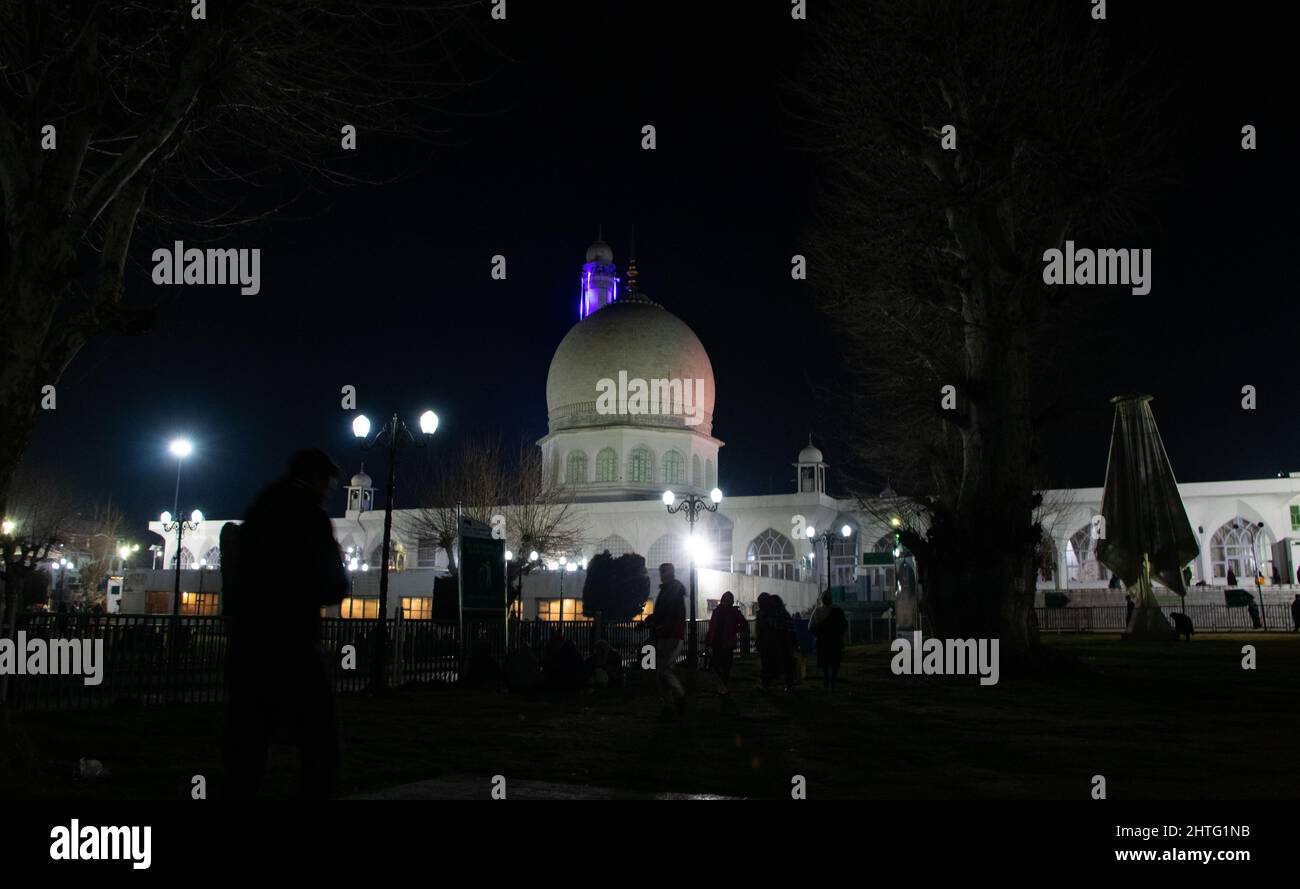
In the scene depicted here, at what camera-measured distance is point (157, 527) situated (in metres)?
74.8

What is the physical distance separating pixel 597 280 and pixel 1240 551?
148ft

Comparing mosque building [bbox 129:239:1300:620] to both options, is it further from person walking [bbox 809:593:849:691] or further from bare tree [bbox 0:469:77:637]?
person walking [bbox 809:593:849:691]

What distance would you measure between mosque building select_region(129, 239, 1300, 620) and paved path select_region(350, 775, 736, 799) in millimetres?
39421

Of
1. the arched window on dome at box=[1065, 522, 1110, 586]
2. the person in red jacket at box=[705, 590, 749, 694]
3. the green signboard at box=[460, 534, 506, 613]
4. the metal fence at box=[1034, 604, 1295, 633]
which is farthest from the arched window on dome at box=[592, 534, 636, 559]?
the person in red jacket at box=[705, 590, 749, 694]

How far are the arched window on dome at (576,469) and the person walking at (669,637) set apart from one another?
49397 millimetres

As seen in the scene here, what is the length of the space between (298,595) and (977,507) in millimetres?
12933

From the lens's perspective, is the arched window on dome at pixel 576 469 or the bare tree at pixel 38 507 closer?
the bare tree at pixel 38 507

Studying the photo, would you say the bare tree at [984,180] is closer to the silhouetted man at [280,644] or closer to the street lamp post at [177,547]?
the silhouetted man at [280,644]

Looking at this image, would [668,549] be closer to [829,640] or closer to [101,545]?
[101,545]

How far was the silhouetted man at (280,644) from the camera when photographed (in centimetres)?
459

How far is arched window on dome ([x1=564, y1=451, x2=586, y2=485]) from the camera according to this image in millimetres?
62334

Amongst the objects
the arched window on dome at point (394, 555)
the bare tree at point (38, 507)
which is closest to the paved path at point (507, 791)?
the bare tree at point (38, 507)

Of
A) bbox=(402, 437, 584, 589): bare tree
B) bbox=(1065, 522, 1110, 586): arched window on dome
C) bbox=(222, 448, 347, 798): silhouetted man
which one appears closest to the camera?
bbox=(222, 448, 347, 798): silhouetted man
